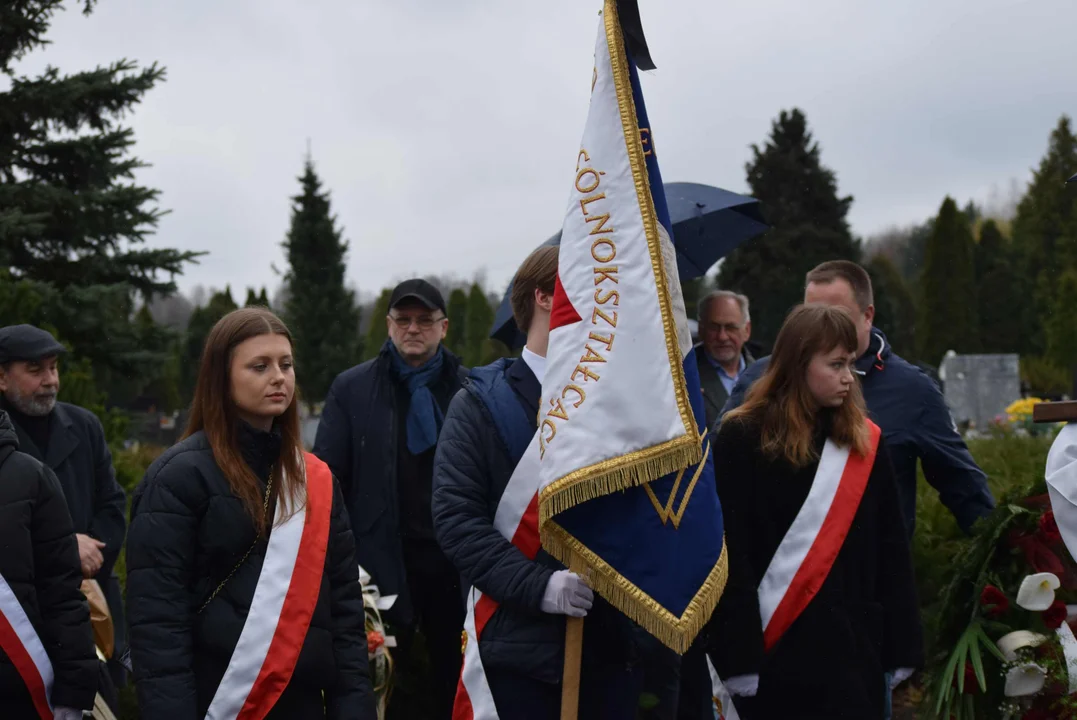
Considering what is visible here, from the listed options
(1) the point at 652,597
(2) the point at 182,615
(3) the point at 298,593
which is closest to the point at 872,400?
(1) the point at 652,597

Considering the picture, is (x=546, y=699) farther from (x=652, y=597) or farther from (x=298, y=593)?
(x=298, y=593)

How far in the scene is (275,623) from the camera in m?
3.34

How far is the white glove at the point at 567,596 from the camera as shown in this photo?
11.4ft

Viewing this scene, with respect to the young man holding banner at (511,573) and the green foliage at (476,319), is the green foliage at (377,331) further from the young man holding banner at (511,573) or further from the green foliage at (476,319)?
the young man holding banner at (511,573)

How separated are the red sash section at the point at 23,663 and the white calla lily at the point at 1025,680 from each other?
3.16 metres

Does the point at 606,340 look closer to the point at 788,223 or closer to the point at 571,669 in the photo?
the point at 571,669

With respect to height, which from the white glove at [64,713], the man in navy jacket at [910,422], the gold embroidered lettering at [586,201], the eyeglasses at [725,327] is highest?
the gold embroidered lettering at [586,201]

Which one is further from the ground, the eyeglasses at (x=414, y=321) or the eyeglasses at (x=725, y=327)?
the eyeglasses at (x=414, y=321)

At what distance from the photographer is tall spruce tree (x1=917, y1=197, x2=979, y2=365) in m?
43.2

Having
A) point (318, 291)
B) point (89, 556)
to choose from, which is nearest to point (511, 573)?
point (89, 556)

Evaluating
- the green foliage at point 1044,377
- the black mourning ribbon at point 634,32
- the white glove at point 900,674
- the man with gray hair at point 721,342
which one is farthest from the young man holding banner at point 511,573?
the green foliage at point 1044,377

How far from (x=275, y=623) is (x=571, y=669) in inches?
35.3

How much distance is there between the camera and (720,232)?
6.88 meters

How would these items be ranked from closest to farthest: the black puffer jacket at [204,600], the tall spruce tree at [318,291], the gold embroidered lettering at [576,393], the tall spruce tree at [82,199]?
the black puffer jacket at [204,600] → the gold embroidered lettering at [576,393] → the tall spruce tree at [82,199] → the tall spruce tree at [318,291]
